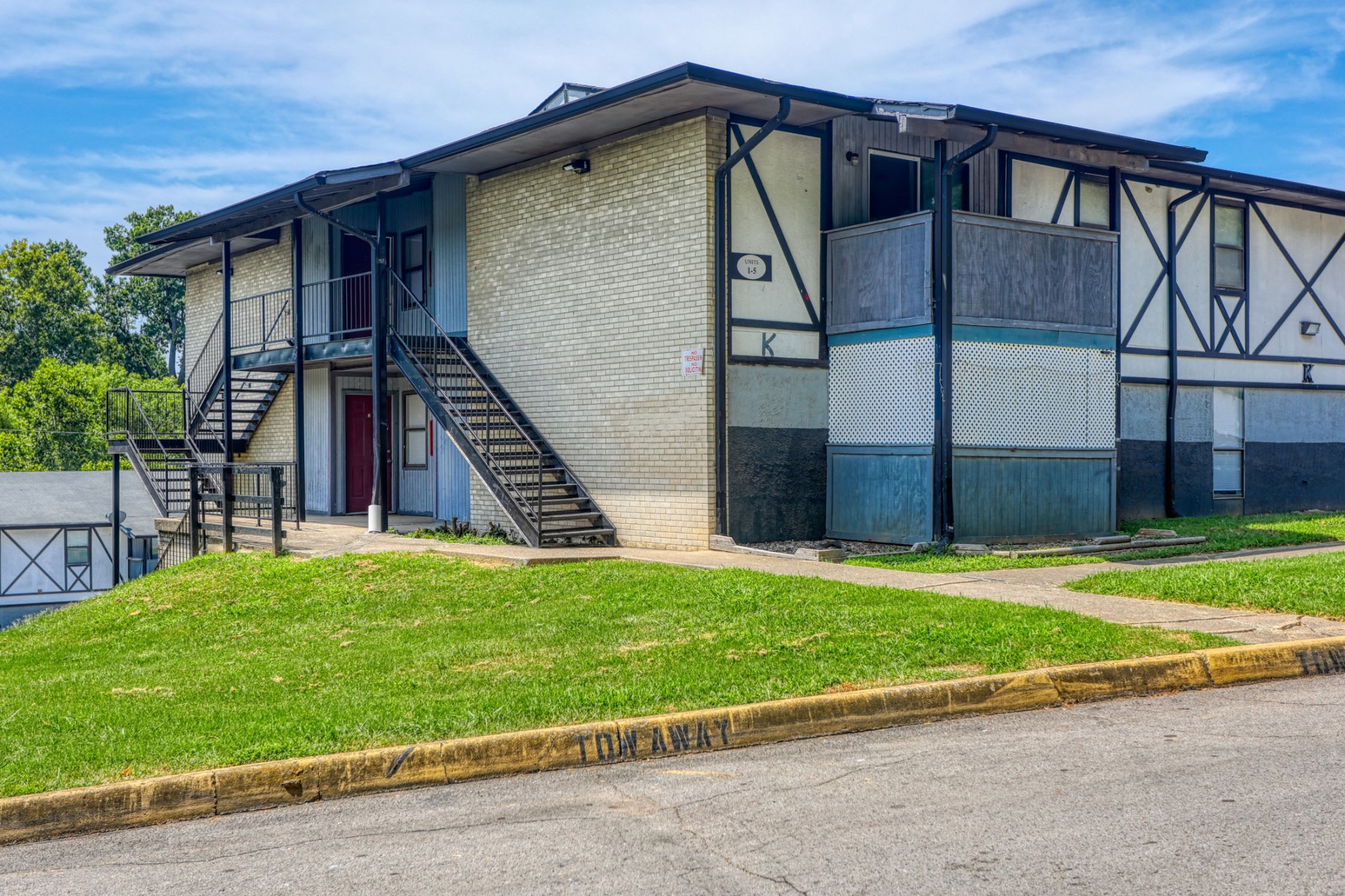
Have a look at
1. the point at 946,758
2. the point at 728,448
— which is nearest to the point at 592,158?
the point at 728,448

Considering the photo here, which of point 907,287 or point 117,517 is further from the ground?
point 907,287

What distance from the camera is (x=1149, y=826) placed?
4.97 metres

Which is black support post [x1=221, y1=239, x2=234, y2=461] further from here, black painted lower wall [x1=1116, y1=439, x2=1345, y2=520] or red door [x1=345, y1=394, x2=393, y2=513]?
black painted lower wall [x1=1116, y1=439, x2=1345, y2=520]

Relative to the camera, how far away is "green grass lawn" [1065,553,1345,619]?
32.6 ft

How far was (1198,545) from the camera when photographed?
1520 centimetres

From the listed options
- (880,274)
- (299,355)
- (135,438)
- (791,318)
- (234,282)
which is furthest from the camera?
(234,282)

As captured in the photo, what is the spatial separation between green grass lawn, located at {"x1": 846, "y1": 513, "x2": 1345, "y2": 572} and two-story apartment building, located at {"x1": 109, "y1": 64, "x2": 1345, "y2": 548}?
0.99 meters

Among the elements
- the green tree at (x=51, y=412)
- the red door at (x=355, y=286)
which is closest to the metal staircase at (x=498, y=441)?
the red door at (x=355, y=286)

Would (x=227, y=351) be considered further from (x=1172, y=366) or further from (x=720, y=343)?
(x=1172, y=366)

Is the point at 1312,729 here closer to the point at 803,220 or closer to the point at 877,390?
the point at 877,390

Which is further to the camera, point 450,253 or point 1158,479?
point 1158,479

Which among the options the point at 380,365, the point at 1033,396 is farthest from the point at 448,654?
the point at 380,365

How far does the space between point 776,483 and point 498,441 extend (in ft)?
13.2

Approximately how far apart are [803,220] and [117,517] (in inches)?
563
